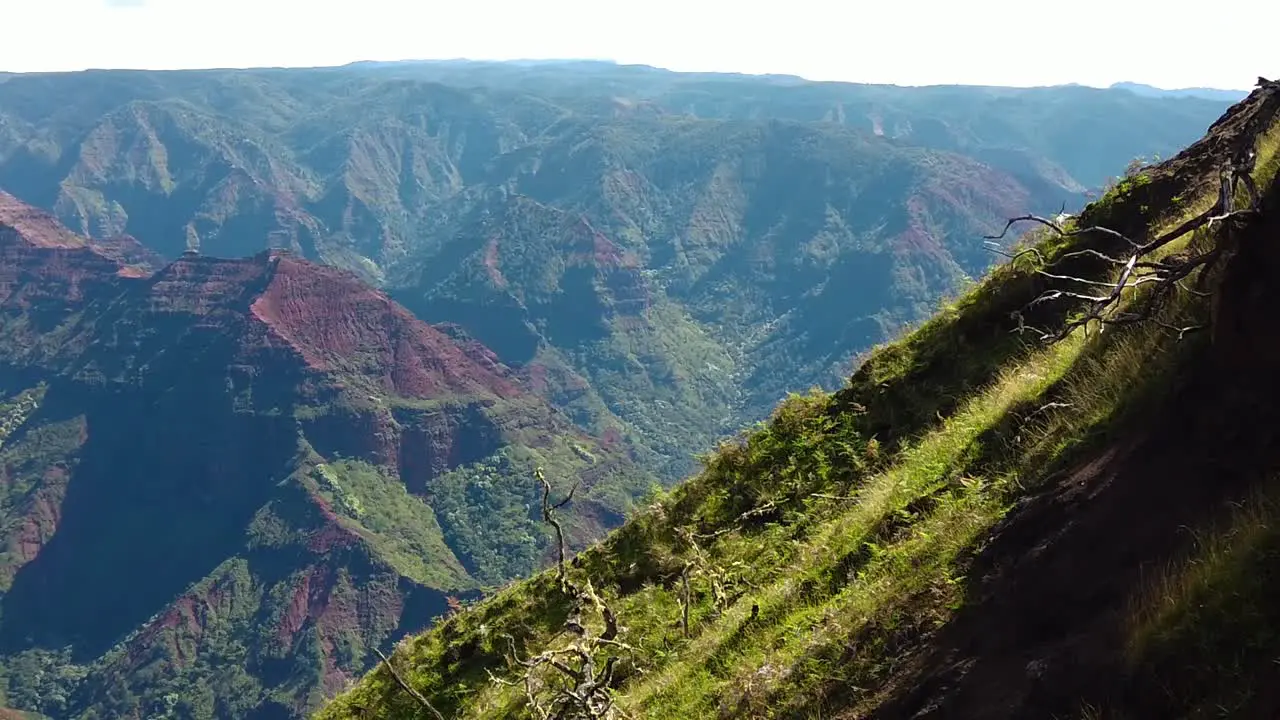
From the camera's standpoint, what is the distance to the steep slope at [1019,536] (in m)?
4.24

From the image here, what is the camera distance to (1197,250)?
21.4ft

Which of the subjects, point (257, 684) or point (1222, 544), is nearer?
point (1222, 544)

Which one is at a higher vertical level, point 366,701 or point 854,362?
point 854,362

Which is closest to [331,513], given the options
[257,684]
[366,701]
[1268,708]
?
[257,684]

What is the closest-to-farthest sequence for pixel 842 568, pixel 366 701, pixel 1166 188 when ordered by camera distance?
pixel 842 568, pixel 1166 188, pixel 366 701

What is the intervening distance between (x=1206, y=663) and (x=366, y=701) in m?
11.8

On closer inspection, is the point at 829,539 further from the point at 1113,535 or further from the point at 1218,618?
the point at 1218,618

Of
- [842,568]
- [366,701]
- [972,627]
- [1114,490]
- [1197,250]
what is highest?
[1197,250]

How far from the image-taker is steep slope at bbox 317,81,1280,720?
13.9 ft

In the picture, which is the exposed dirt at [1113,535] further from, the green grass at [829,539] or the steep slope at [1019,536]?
the green grass at [829,539]

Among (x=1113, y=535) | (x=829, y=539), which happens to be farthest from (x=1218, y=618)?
(x=829, y=539)

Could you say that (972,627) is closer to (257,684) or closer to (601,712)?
(601,712)

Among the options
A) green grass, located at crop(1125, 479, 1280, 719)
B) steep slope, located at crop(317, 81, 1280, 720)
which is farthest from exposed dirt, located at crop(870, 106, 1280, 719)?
green grass, located at crop(1125, 479, 1280, 719)

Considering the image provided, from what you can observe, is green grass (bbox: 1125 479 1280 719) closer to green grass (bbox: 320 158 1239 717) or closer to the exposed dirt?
the exposed dirt
